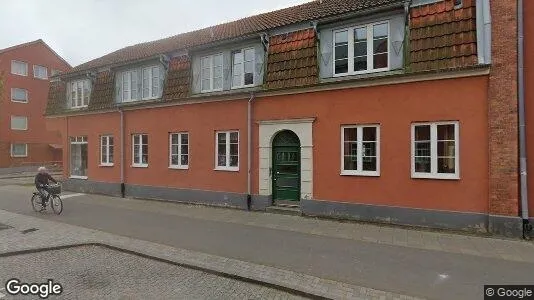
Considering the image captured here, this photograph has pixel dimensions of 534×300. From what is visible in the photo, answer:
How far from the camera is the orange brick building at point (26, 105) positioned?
3353 centimetres

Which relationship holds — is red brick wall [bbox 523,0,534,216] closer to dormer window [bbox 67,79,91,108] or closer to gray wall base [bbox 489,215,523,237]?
gray wall base [bbox 489,215,523,237]

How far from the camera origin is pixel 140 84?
15.4 meters

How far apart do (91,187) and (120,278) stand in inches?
514

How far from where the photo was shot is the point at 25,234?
29.1 ft

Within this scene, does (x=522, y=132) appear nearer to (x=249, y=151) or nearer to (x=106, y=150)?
(x=249, y=151)

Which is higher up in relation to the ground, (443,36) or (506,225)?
(443,36)

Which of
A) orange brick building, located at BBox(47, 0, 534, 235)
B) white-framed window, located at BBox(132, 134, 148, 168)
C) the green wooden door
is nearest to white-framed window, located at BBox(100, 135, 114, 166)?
orange brick building, located at BBox(47, 0, 534, 235)

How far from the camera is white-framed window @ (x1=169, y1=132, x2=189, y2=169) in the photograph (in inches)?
550

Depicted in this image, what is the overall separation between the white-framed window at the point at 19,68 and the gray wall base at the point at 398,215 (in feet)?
123

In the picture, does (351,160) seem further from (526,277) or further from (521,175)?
(526,277)

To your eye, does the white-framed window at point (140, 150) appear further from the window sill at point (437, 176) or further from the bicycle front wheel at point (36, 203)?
the window sill at point (437, 176)

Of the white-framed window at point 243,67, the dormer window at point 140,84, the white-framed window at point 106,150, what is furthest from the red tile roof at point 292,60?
the white-framed window at point 106,150

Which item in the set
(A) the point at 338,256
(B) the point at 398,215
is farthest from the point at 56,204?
(B) the point at 398,215

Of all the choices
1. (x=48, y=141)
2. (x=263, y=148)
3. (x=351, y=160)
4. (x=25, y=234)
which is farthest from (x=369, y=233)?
(x=48, y=141)
